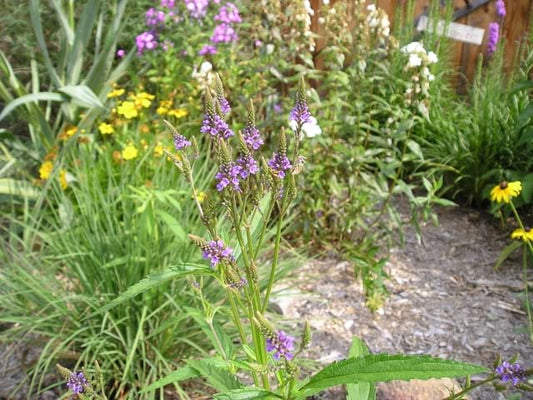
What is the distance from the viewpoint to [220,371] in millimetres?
1547

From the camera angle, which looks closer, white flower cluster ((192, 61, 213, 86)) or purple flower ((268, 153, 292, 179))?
purple flower ((268, 153, 292, 179))

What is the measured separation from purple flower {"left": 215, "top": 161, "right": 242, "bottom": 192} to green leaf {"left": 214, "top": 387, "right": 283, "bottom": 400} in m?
0.46

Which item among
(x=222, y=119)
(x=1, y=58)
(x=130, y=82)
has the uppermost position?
(x=222, y=119)

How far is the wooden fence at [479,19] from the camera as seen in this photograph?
4.82m

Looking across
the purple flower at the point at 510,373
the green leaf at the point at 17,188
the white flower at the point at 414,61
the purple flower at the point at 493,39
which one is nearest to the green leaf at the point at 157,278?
the purple flower at the point at 510,373

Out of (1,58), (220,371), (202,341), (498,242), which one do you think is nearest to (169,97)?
(1,58)

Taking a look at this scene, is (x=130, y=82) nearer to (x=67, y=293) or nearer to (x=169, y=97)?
(x=169, y=97)

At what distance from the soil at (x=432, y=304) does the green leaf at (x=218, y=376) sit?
2.76ft

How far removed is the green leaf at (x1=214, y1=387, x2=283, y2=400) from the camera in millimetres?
1321

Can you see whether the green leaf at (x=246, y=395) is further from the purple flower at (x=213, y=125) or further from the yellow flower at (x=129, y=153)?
the yellow flower at (x=129, y=153)

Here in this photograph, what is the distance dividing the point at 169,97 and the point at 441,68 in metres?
2.18

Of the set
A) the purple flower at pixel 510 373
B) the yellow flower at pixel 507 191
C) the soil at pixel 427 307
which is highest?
the yellow flower at pixel 507 191

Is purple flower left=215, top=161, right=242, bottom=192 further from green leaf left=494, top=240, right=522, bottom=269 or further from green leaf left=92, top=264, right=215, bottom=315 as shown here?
green leaf left=494, top=240, right=522, bottom=269

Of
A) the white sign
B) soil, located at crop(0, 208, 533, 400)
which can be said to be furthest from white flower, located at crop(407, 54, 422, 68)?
the white sign
